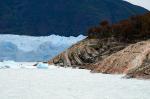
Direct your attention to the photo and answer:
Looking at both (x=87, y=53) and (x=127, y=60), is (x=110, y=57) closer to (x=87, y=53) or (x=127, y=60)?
(x=127, y=60)

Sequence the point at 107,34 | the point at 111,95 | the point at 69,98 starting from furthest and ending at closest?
the point at 107,34 → the point at 111,95 → the point at 69,98

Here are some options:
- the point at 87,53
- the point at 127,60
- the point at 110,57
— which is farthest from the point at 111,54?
the point at 127,60

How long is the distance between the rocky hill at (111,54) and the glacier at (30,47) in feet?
104

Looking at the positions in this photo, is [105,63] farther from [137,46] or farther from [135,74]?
[135,74]

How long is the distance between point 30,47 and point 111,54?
2499 inches

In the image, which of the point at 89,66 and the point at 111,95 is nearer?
the point at 111,95

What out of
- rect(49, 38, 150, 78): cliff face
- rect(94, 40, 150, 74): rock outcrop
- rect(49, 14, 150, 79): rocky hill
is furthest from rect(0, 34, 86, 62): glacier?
rect(94, 40, 150, 74): rock outcrop

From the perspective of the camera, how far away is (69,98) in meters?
28.0

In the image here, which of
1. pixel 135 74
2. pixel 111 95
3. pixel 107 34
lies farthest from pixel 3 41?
pixel 111 95

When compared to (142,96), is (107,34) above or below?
above

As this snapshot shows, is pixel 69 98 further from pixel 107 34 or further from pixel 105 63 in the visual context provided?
pixel 107 34

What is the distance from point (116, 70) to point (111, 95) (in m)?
26.4

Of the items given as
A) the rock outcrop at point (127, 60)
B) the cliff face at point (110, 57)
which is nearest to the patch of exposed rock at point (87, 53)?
the cliff face at point (110, 57)

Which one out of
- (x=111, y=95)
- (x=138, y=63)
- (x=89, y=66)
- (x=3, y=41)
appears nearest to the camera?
(x=111, y=95)
